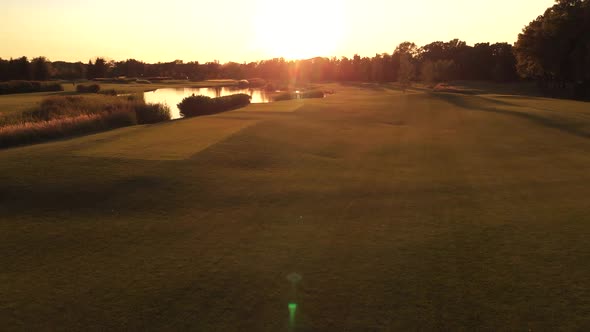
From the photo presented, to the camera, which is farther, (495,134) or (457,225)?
(495,134)

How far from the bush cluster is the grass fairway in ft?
240

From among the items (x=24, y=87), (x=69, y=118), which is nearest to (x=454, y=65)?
(x=69, y=118)

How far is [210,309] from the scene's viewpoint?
722 centimetres

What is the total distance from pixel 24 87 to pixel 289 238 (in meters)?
89.9

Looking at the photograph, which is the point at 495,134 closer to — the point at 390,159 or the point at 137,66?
the point at 390,159

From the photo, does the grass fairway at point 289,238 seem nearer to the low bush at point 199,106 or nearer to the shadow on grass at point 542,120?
the shadow on grass at point 542,120

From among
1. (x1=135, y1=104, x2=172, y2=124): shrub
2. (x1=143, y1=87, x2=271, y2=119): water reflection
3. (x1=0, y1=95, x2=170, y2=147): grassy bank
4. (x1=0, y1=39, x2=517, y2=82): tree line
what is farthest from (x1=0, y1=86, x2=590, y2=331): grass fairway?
(x1=0, y1=39, x2=517, y2=82): tree line

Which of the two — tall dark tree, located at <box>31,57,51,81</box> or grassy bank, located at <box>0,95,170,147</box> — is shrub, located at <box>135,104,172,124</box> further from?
tall dark tree, located at <box>31,57,51,81</box>

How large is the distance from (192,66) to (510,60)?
146741 millimetres

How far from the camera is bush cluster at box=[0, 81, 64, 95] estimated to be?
75.4m

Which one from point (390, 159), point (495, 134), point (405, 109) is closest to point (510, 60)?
point (405, 109)

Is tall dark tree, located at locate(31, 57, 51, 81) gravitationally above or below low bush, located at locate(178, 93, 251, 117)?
above

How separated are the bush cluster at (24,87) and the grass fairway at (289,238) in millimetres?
73048

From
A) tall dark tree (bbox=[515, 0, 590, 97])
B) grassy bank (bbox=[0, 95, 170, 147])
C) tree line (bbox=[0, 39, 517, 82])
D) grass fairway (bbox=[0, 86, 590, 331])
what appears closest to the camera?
grass fairway (bbox=[0, 86, 590, 331])
